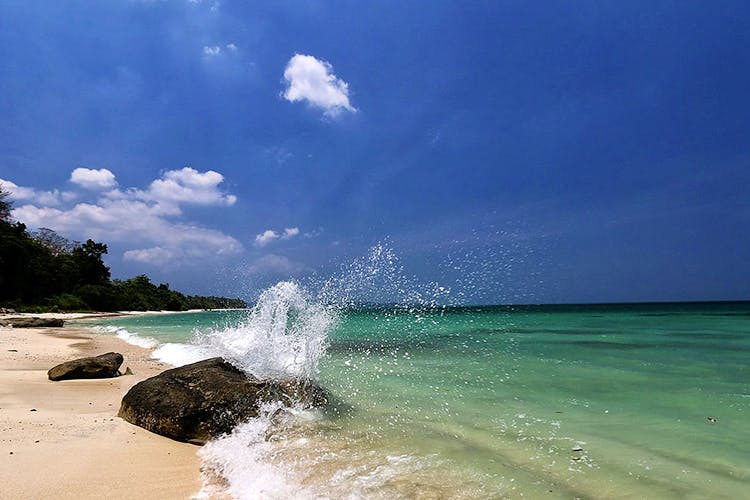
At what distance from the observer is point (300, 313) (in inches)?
429

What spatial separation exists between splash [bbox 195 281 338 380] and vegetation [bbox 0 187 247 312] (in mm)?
52186

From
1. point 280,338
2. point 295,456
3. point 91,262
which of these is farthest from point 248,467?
point 91,262

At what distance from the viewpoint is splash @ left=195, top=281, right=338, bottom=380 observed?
28.5 feet

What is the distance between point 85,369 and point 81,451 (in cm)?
560

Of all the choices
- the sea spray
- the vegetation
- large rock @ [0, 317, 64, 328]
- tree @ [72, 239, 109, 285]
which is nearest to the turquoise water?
the sea spray

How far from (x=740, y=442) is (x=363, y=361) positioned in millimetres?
9057

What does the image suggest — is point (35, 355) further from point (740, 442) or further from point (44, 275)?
point (44, 275)

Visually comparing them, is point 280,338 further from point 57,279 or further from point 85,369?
point 57,279

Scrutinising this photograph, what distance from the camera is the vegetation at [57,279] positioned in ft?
164

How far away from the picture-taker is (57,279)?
60.7 meters

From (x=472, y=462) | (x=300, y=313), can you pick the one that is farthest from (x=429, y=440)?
A: (x=300, y=313)

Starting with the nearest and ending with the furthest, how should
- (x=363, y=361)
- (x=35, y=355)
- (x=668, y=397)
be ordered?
(x=668, y=397) → (x=363, y=361) → (x=35, y=355)

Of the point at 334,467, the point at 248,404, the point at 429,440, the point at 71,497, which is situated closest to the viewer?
the point at 71,497

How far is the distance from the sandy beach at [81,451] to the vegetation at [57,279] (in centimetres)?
5404
